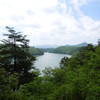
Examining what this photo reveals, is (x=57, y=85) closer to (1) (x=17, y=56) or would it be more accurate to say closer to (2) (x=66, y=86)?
(2) (x=66, y=86)

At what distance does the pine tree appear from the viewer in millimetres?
20641

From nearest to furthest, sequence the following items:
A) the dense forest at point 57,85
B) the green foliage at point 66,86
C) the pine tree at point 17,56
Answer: the dense forest at point 57,85, the green foliage at point 66,86, the pine tree at point 17,56

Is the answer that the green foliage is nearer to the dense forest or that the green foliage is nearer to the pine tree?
the dense forest

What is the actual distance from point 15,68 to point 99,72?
411 inches

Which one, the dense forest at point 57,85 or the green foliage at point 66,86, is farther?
the green foliage at point 66,86

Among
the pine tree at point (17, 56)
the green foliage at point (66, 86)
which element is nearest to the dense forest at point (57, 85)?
the green foliage at point (66, 86)

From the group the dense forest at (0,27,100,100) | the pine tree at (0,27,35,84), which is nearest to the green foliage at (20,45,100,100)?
the dense forest at (0,27,100,100)

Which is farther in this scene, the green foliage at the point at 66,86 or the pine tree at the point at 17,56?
the pine tree at the point at 17,56

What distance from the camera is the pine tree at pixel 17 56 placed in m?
20.6

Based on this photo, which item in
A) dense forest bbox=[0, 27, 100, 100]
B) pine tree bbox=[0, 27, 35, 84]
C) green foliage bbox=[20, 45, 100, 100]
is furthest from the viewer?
pine tree bbox=[0, 27, 35, 84]

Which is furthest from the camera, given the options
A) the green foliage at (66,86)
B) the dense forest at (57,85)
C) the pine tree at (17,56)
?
the pine tree at (17,56)

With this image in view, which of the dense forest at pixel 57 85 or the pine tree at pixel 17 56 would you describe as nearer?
the dense forest at pixel 57 85

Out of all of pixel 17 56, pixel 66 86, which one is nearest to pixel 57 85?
→ pixel 66 86

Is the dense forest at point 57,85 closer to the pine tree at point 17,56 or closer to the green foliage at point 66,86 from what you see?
the green foliage at point 66,86
